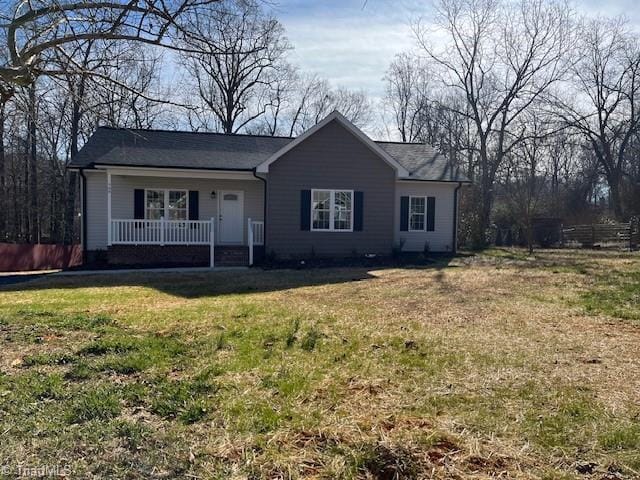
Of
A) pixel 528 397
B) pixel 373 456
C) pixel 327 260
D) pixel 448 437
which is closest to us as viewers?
pixel 373 456

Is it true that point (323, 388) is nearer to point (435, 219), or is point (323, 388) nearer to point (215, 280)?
point (215, 280)

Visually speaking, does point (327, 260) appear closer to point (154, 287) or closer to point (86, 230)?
point (154, 287)

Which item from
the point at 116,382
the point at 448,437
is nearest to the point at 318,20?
the point at 116,382

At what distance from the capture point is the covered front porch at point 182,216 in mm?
15211

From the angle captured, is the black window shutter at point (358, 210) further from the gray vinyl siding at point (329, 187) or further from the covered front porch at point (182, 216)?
the covered front porch at point (182, 216)

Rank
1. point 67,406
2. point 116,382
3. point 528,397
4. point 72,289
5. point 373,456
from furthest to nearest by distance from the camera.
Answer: point 72,289
point 116,382
point 528,397
point 67,406
point 373,456

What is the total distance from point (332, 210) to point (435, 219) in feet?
14.9

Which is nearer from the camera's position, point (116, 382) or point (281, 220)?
point (116, 382)

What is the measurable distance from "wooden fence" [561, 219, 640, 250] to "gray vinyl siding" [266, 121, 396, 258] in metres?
11.6

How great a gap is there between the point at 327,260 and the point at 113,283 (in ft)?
22.1

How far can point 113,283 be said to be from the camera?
11.5 meters

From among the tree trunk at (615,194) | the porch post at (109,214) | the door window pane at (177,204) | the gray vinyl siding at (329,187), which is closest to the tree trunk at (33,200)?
the door window pane at (177,204)

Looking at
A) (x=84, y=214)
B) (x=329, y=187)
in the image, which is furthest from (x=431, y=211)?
(x=84, y=214)

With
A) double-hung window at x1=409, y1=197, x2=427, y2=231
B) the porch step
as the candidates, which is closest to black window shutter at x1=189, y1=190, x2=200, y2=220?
the porch step
